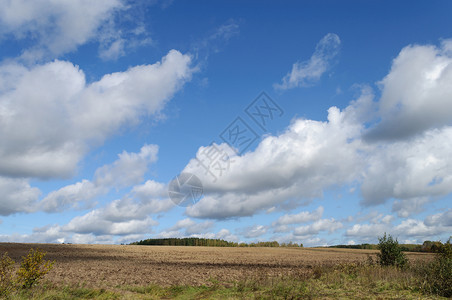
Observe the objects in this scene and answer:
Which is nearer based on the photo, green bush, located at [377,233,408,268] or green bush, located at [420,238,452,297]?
green bush, located at [420,238,452,297]

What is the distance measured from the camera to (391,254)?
29797 mm

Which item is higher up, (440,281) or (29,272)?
(29,272)

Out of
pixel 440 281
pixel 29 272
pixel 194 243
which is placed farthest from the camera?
pixel 194 243

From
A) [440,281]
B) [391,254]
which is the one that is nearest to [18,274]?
[440,281]

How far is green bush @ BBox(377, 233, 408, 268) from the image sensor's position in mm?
29469

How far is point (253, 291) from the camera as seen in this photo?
797 inches

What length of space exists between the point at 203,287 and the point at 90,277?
374 inches

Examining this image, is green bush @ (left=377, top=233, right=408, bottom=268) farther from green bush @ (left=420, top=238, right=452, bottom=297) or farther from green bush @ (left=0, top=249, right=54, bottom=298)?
green bush @ (left=0, top=249, right=54, bottom=298)

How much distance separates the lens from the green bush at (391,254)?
1160 inches

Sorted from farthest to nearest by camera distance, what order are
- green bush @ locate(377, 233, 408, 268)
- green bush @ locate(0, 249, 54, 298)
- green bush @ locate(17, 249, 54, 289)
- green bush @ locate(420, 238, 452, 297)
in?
green bush @ locate(377, 233, 408, 268) → green bush @ locate(420, 238, 452, 297) → green bush @ locate(17, 249, 54, 289) → green bush @ locate(0, 249, 54, 298)

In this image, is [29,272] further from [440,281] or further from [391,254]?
[391,254]

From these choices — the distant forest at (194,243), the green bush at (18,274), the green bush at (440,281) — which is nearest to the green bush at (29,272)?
the green bush at (18,274)

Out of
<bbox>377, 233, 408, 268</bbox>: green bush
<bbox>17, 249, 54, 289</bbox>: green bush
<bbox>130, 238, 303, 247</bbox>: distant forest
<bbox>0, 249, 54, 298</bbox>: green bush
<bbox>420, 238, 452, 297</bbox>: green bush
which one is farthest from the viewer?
<bbox>130, 238, 303, 247</bbox>: distant forest

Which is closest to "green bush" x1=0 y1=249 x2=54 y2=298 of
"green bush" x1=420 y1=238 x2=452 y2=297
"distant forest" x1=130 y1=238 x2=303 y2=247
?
"green bush" x1=420 y1=238 x2=452 y2=297
